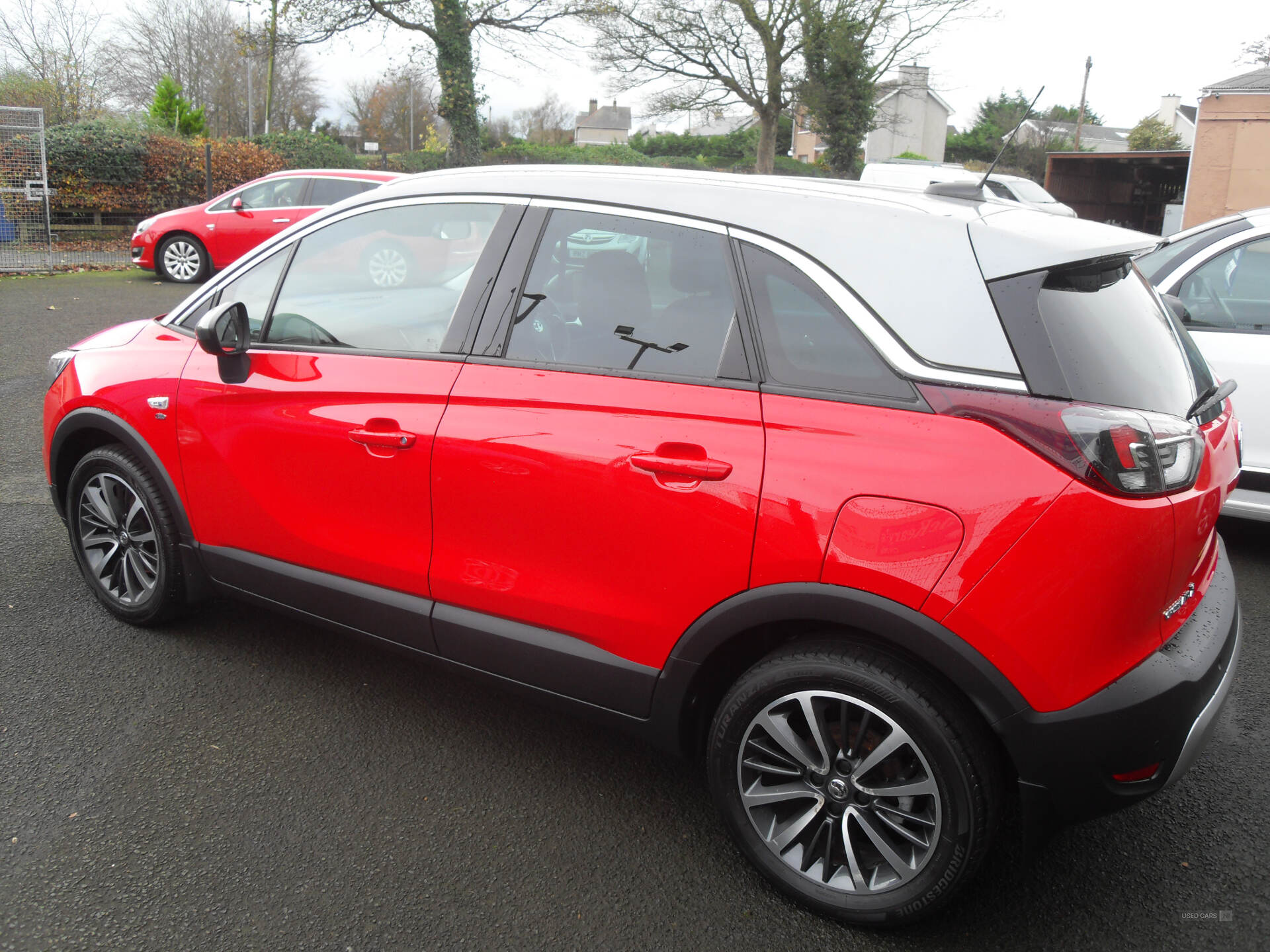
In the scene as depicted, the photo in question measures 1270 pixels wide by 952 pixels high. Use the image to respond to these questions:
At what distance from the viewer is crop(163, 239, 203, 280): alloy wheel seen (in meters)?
15.5

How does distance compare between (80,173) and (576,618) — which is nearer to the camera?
(576,618)

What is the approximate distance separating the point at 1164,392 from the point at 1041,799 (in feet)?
3.20

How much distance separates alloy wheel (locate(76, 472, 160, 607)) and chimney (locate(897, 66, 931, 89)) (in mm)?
35107

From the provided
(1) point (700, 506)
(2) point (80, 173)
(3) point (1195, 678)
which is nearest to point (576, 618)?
(1) point (700, 506)

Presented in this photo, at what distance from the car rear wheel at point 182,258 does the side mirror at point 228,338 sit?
13856 millimetres

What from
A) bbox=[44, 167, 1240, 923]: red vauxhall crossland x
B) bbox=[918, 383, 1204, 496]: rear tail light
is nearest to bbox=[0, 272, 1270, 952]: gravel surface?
bbox=[44, 167, 1240, 923]: red vauxhall crossland x

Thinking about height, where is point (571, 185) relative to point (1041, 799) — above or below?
above

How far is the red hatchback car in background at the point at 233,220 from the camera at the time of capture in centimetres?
1481

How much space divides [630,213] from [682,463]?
2.46 ft

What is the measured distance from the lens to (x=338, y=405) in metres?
2.96

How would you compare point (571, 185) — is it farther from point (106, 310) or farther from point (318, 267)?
point (106, 310)

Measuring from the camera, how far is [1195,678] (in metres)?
2.09

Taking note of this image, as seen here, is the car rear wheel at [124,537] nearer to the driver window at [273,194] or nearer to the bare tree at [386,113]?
the driver window at [273,194]

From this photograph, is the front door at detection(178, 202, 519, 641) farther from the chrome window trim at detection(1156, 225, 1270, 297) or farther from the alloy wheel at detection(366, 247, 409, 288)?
the chrome window trim at detection(1156, 225, 1270, 297)
